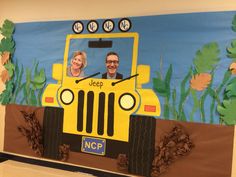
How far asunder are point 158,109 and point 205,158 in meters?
0.45

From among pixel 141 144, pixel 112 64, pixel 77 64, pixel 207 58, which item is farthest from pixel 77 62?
pixel 207 58

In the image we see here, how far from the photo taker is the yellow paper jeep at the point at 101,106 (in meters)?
1.94

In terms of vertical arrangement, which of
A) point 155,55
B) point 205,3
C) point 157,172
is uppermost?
point 205,3

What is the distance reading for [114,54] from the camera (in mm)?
2029

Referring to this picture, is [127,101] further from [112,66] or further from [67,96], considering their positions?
[67,96]

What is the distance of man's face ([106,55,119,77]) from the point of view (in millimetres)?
2021

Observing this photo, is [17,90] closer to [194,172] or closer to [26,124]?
[26,124]

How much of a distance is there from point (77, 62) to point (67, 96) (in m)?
0.29

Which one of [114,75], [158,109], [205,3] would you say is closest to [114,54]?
[114,75]

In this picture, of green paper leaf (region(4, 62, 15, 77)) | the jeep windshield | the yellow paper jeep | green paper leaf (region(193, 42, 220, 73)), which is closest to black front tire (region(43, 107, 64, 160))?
the yellow paper jeep

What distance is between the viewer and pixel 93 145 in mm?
2072

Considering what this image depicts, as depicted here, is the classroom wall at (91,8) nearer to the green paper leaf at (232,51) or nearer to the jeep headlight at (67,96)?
the green paper leaf at (232,51)

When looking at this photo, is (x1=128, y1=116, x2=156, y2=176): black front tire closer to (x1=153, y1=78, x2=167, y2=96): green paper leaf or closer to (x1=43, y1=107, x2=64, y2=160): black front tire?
(x1=153, y1=78, x2=167, y2=96): green paper leaf

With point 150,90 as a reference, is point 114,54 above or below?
above
